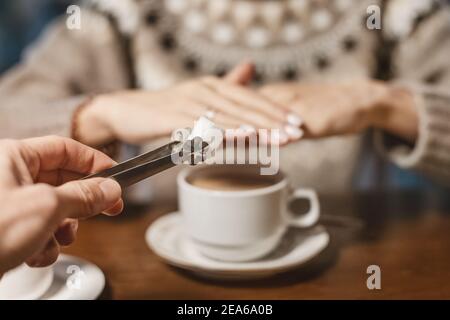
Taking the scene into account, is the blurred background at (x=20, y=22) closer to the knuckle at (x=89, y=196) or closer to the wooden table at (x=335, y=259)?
the wooden table at (x=335, y=259)

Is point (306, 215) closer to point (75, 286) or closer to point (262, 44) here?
point (75, 286)

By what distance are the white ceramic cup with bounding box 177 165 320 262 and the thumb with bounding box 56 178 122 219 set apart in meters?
0.10

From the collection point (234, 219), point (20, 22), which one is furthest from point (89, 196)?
point (20, 22)

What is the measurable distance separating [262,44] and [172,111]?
0.24 meters

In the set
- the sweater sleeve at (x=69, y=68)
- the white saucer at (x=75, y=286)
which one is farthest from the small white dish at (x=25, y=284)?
the sweater sleeve at (x=69, y=68)

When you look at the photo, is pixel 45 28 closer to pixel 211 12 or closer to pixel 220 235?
pixel 211 12

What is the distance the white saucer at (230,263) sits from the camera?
11.1 inches

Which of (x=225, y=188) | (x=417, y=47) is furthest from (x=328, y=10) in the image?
(x=225, y=188)

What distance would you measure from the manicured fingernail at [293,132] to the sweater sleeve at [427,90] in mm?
129

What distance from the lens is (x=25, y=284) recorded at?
25cm

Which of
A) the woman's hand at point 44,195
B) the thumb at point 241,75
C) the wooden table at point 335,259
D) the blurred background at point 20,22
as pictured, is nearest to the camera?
the woman's hand at point 44,195

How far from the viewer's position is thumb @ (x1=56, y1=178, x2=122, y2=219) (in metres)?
0.18

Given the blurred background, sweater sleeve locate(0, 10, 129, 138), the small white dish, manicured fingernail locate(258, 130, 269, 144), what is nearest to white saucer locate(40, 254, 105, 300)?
the small white dish

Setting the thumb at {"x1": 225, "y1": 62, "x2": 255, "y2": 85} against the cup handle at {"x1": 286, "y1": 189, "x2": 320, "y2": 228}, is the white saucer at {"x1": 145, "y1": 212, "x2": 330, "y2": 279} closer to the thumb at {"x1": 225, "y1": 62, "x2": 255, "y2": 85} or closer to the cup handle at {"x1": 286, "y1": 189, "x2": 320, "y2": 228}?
the cup handle at {"x1": 286, "y1": 189, "x2": 320, "y2": 228}
